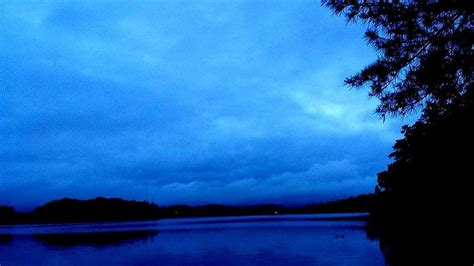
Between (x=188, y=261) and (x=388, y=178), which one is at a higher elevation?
(x=388, y=178)

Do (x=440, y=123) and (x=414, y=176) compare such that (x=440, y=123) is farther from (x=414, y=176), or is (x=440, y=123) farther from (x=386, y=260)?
(x=414, y=176)

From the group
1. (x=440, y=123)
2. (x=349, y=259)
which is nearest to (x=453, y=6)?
(x=440, y=123)

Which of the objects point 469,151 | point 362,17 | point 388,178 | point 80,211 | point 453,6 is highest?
point 80,211

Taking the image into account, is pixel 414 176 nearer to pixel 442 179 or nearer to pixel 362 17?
pixel 442 179

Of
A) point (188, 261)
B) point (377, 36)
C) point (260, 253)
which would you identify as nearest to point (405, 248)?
point (260, 253)

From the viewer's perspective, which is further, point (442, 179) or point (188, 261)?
point (188, 261)

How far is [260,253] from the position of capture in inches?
1123

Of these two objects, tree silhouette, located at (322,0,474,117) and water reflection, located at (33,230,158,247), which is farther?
water reflection, located at (33,230,158,247)

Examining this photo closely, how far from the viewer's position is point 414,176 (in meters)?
33.6

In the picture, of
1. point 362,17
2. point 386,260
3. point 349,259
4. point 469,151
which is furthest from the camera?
point 349,259

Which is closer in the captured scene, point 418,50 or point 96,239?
point 418,50

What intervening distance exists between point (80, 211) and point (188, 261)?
187 metres

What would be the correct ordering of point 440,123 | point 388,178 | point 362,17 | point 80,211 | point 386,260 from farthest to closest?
1. point 80,211
2. point 388,178
3. point 386,260
4. point 440,123
5. point 362,17

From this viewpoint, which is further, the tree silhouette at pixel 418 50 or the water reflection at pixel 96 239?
the water reflection at pixel 96 239
